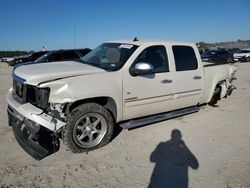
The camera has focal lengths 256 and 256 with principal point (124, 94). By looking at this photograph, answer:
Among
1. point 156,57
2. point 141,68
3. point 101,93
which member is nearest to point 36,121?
point 101,93

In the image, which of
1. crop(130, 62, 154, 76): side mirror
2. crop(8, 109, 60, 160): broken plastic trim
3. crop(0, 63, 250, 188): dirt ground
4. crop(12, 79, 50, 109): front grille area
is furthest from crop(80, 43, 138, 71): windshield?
crop(8, 109, 60, 160): broken plastic trim

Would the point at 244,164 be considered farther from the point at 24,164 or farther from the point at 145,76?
the point at 24,164

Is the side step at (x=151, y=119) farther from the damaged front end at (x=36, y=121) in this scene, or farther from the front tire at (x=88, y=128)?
the damaged front end at (x=36, y=121)

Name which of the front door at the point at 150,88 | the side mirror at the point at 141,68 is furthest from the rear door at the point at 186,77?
the side mirror at the point at 141,68

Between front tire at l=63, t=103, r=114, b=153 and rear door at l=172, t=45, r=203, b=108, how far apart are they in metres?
1.83

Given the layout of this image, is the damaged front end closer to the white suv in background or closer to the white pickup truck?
the white pickup truck

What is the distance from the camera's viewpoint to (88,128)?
14.5 feet

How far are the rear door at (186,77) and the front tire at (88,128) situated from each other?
183 cm

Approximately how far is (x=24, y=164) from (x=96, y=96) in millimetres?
1536

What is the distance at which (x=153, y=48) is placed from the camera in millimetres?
5277

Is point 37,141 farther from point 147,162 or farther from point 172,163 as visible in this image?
point 172,163

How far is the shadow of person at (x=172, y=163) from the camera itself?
11.5ft

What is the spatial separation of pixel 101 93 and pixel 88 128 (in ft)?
2.14

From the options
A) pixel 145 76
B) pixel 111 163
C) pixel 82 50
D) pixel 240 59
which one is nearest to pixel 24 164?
pixel 111 163
